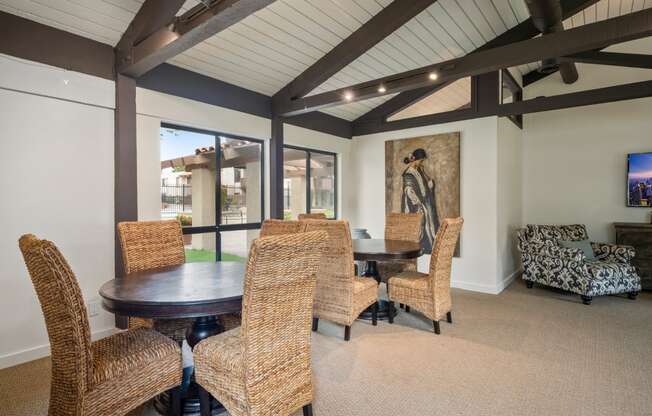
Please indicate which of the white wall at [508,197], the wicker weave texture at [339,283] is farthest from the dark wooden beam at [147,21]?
the white wall at [508,197]

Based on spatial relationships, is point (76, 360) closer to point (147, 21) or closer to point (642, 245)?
point (147, 21)

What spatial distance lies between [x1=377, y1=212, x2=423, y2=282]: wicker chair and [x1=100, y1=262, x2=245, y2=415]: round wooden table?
219 cm

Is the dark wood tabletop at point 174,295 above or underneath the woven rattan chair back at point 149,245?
underneath

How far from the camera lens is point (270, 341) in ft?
5.06

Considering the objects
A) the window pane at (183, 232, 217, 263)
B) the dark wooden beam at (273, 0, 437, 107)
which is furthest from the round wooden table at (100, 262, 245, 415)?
the dark wooden beam at (273, 0, 437, 107)

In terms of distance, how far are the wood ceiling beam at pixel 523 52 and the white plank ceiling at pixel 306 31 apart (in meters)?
0.67

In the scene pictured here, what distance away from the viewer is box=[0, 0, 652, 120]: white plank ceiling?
2768 mm

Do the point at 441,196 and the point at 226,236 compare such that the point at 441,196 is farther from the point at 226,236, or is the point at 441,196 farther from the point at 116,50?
the point at 116,50

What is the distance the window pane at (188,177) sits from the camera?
3.66 metres

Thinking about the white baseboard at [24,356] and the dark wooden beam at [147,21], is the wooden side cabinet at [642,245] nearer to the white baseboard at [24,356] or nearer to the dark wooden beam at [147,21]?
the dark wooden beam at [147,21]

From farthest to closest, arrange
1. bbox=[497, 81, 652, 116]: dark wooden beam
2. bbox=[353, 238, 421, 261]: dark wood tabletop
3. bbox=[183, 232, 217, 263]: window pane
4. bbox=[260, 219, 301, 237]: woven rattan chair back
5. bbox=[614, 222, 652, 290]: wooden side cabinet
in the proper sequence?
1. bbox=[614, 222, 652, 290]: wooden side cabinet
2. bbox=[183, 232, 217, 263]: window pane
3. bbox=[497, 81, 652, 116]: dark wooden beam
4. bbox=[353, 238, 421, 261]: dark wood tabletop
5. bbox=[260, 219, 301, 237]: woven rattan chair back

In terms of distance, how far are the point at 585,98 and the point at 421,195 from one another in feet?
7.69

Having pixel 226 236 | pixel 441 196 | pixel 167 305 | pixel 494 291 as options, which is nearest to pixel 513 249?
pixel 494 291

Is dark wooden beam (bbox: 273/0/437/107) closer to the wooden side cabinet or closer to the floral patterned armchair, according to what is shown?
the floral patterned armchair
